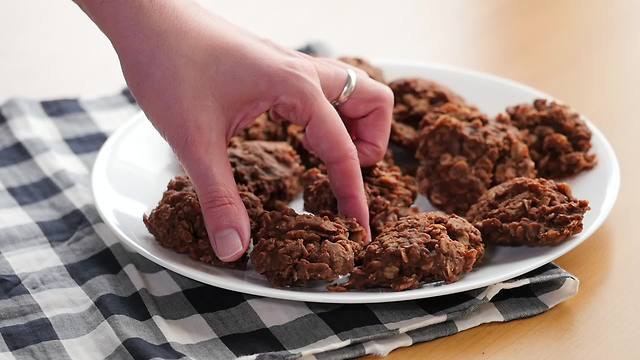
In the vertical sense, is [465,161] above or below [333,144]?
below

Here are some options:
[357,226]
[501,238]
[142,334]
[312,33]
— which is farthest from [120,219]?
[312,33]

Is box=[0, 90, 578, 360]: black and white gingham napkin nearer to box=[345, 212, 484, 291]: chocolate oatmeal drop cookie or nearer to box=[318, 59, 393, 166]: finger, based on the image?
box=[345, 212, 484, 291]: chocolate oatmeal drop cookie

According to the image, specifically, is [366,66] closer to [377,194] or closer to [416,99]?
[416,99]

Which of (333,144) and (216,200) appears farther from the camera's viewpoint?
(333,144)

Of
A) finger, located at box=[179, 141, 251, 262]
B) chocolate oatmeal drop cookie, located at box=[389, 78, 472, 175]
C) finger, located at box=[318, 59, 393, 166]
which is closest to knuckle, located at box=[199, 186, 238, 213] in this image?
finger, located at box=[179, 141, 251, 262]

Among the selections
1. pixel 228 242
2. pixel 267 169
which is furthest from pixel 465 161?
pixel 228 242

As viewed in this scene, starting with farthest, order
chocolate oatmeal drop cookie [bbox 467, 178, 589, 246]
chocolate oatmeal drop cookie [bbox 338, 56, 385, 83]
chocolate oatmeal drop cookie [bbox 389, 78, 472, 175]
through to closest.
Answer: chocolate oatmeal drop cookie [bbox 338, 56, 385, 83] → chocolate oatmeal drop cookie [bbox 389, 78, 472, 175] → chocolate oatmeal drop cookie [bbox 467, 178, 589, 246]
